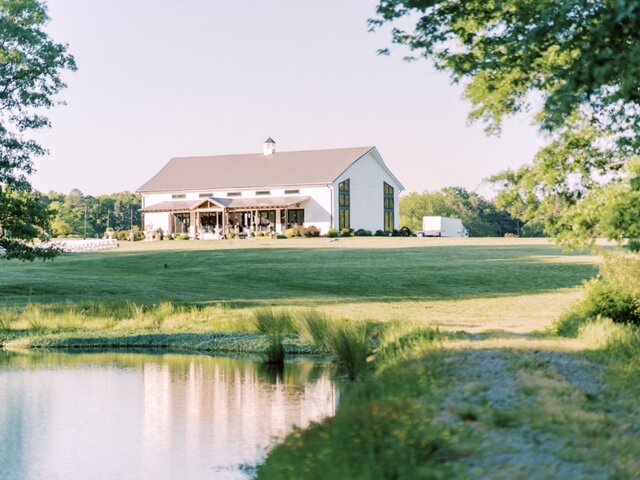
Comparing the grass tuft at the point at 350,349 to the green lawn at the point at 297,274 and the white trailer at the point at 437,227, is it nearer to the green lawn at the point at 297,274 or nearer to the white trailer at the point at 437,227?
the green lawn at the point at 297,274

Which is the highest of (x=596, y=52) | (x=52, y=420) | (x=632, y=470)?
(x=596, y=52)

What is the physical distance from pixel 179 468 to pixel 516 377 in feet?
12.3

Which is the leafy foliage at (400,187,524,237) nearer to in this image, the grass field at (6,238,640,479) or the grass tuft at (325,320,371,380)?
the grass field at (6,238,640,479)

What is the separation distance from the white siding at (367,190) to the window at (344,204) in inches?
13.7

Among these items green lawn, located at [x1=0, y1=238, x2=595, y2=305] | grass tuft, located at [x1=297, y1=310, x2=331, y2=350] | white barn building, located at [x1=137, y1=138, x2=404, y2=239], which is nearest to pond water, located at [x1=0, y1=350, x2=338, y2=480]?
grass tuft, located at [x1=297, y1=310, x2=331, y2=350]

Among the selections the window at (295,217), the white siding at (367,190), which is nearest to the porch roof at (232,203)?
the window at (295,217)

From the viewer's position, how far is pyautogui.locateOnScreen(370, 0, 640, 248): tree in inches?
316

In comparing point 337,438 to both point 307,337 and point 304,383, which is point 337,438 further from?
point 307,337

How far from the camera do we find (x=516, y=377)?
31.9 feet

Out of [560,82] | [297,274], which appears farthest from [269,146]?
[560,82]

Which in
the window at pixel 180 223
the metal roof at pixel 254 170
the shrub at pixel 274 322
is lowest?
the shrub at pixel 274 322

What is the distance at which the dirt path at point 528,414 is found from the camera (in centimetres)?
691

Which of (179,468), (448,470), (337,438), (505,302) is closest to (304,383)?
(179,468)

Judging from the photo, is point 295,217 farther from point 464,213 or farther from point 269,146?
point 464,213
